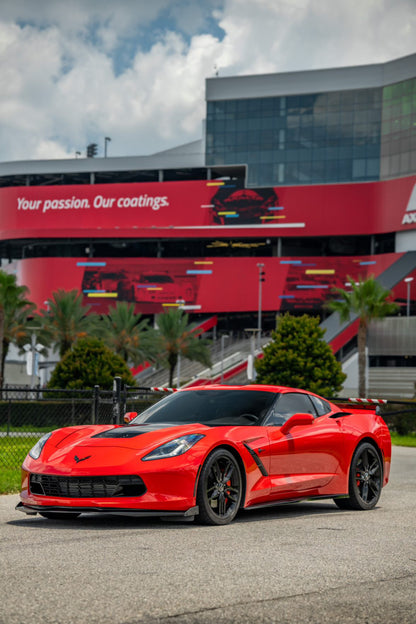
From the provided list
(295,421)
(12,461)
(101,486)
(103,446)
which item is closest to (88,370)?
(12,461)

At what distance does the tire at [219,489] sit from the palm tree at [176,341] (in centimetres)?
5469

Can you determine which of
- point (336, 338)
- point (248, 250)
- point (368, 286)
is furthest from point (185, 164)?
point (368, 286)

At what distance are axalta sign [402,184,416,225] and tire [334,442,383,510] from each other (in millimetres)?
73903

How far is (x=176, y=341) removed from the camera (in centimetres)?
6419

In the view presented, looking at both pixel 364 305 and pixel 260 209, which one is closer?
pixel 364 305

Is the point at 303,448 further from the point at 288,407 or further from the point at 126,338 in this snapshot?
the point at 126,338

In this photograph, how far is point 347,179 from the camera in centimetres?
8662

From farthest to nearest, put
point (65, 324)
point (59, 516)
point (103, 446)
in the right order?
1. point (65, 324)
2. point (59, 516)
3. point (103, 446)

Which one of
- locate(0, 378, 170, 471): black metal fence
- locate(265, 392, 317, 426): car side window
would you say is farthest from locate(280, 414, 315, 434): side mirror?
locate(0, 378, 170, 471): black metal fence

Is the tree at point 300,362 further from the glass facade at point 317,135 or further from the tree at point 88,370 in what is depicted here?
the glass facade at point 317,135

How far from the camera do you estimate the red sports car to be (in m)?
8.34

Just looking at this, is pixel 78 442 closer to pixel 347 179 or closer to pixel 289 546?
pixel 289 546

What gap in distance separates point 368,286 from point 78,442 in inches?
2142

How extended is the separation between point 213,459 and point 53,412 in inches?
974
